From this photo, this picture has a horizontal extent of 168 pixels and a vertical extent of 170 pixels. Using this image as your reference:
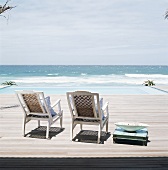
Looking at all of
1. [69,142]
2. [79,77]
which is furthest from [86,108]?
[79,77]

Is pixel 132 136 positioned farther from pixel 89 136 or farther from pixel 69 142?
pixel 69 142

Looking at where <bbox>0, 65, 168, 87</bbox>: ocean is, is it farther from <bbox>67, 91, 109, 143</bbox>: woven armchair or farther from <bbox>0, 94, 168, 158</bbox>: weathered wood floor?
<bbox>67, 91, 109, 143</bbox>: woven armchair

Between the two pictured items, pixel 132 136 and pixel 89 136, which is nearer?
pixel 132 136

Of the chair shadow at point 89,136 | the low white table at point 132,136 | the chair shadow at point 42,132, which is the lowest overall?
the chair shadow at point 42,132

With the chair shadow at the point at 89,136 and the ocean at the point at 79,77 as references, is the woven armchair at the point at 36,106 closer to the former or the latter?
the chair shadow at the point at 89,136

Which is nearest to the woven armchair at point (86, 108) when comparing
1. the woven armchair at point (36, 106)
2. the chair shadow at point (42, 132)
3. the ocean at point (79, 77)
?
the woven armchair at point (36, 106)

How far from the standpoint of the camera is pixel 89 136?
4559mm

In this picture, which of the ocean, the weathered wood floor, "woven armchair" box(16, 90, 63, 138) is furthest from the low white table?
the ocean

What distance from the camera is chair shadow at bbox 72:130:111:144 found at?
4.32m

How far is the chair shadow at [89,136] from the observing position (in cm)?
432
